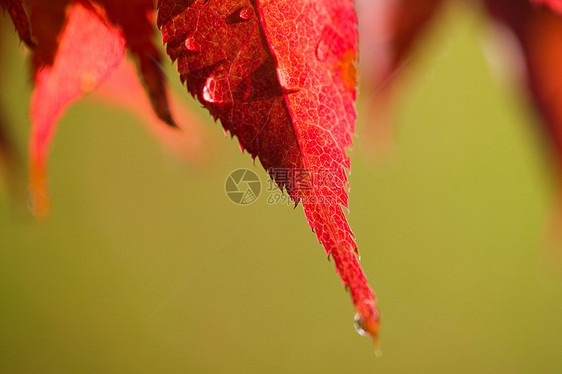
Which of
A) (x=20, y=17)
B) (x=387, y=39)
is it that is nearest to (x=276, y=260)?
(x=387, y=39)

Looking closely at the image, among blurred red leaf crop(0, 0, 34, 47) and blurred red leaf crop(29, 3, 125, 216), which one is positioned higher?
blurred red leaf crop(0, 0, 34, 47)

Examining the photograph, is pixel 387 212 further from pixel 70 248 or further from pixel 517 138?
pixel 70 248

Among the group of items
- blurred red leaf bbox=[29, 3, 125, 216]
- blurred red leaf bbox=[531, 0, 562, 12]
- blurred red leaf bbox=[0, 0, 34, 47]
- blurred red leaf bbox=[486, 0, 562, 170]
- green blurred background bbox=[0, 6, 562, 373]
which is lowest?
green blurred background bbox=[0, 6, 562, 373]

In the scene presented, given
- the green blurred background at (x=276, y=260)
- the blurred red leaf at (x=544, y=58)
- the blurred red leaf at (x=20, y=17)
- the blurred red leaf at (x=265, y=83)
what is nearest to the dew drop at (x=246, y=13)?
the blurred red leaf at (x=265, y=83)

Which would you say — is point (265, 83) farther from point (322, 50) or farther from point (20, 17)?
point (20, 17)

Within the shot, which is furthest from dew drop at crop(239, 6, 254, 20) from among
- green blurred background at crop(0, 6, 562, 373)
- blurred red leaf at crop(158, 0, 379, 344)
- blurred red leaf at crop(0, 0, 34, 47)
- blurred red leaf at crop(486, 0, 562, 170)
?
green blurred background at crop(0, 6, 562, 373)

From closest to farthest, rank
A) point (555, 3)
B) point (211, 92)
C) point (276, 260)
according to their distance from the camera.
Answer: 1. point (211, 92)
2. point (555, 3)
3. point (276, 260)

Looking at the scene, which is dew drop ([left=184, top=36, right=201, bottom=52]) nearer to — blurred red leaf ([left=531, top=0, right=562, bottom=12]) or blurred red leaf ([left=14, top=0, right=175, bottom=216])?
blurred red leaf ([left=14, top=0, right=175, bottom=216])

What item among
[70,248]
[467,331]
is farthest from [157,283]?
[467,331]
